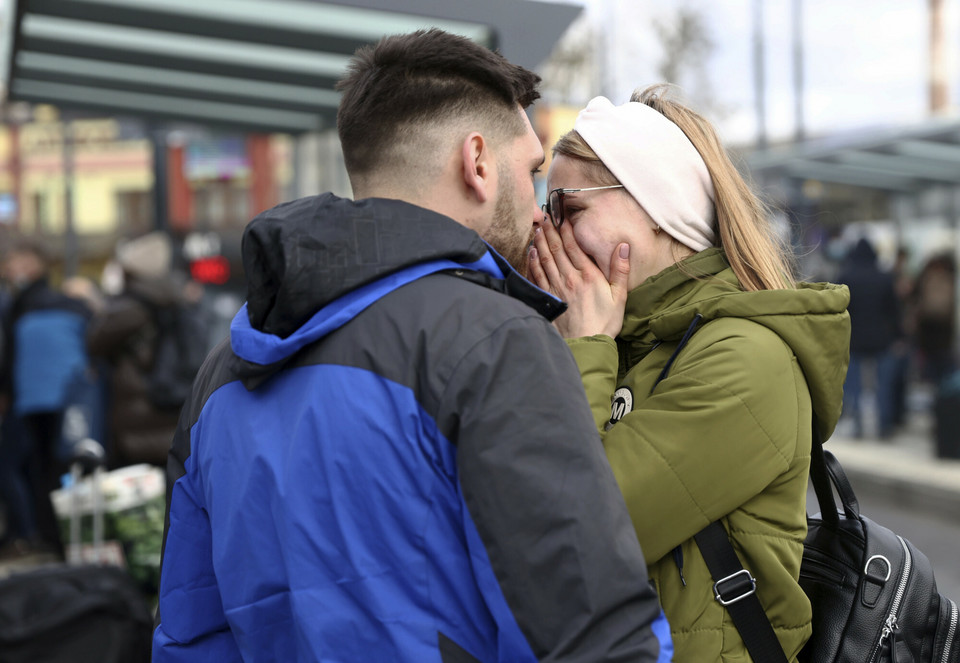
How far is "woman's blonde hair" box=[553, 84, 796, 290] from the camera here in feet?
6.82

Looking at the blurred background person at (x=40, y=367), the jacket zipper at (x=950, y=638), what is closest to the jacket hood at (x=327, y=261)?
the jacket zipper at (x=950, y=638)

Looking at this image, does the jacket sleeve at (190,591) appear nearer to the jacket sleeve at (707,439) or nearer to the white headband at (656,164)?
the jacket sleeve at (707,439)

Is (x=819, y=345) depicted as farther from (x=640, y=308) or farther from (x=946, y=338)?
(x=946, y=338)

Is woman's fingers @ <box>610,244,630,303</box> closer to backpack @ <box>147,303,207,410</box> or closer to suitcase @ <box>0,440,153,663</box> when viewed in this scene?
suitcase @ <box>0,440,153,663</box>

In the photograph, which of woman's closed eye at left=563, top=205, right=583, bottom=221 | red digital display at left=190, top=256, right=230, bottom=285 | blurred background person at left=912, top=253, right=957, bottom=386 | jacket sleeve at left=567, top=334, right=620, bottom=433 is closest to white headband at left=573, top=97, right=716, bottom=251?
woman's closed eye at left=563, top=205, right=583, bottom=221

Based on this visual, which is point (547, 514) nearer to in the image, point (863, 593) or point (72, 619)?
point (863, 593)

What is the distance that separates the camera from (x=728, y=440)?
178 centimetres

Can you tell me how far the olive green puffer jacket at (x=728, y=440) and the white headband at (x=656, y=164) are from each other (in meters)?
0.23

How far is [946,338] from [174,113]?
8.59 m

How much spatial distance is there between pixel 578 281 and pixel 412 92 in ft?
1.99

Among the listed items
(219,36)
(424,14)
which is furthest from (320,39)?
(424,14)

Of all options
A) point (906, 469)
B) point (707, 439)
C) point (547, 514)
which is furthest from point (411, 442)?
point (906, 469)

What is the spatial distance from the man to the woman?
330 mm

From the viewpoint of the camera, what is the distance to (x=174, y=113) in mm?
7512
